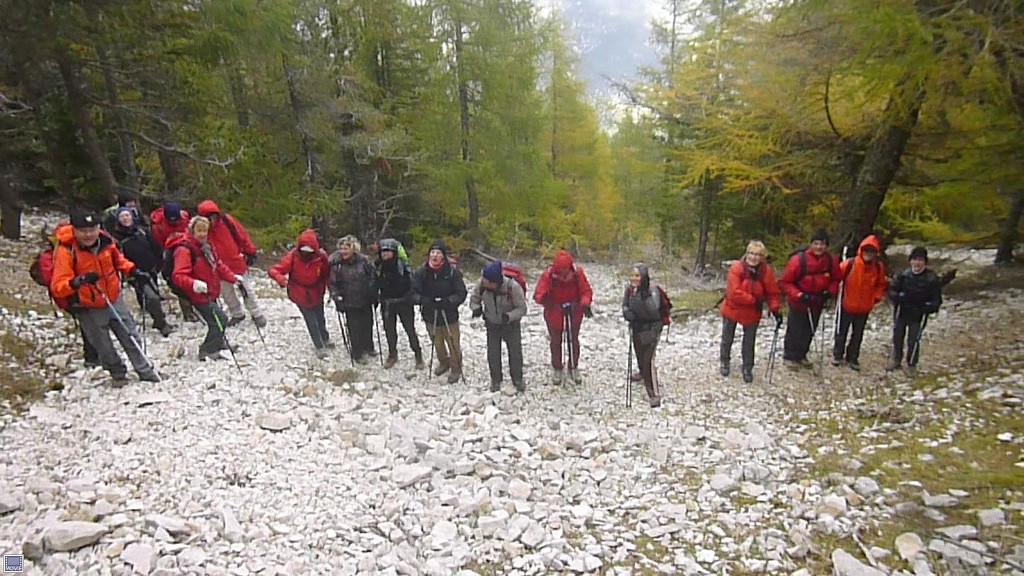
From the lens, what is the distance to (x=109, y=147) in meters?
17.4

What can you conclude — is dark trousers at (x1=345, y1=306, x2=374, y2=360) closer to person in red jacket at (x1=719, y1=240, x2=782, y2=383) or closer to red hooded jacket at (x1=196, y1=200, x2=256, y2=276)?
red hooded jacket at (x1=196, y1=200, x2=256, y2=276)

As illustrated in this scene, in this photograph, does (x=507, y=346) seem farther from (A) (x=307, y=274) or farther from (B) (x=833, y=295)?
(B) (x=833, y=295)

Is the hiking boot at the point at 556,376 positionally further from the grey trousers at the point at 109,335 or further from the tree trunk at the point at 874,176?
the tree trunk at the point at 874,176

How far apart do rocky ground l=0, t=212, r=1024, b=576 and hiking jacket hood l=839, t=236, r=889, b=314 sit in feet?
3.67

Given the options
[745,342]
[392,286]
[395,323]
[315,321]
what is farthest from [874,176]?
[315,321]

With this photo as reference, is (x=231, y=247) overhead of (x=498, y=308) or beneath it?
overhead

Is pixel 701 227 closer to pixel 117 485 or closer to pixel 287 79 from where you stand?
pixel 287 79

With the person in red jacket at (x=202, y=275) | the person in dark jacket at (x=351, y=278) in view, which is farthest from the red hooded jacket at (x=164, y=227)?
the person in dark jacket at (x=351, y=278)

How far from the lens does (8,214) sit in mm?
13430

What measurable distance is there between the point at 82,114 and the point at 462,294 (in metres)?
9.61

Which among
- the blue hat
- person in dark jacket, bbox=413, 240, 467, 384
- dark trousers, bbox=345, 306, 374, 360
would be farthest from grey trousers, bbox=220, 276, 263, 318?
the blue hat

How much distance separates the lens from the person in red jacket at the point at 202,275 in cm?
812

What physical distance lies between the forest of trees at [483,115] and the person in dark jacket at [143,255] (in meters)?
3.92

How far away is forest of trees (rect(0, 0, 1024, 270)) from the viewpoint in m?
8.70
